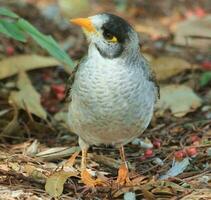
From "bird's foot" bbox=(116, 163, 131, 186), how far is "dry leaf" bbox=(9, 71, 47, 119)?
1.17 m

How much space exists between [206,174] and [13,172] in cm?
140

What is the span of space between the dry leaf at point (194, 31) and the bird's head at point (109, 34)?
2833 millimetres

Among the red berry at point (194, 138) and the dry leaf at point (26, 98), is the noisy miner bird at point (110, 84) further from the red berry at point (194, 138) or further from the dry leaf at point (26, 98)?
the dry leaf at point (26, 98)

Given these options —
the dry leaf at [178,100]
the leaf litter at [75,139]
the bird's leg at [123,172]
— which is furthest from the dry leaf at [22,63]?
the bird's leg at [123,172]

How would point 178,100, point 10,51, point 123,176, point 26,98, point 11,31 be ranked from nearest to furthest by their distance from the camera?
point 123,176, point 11,31, point 26,98, point 178,100, point 10,51

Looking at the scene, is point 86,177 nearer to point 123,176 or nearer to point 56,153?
point 123,176

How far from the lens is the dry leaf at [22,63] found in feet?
22.1

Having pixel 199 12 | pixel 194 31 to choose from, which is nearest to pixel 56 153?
pixel 194 31

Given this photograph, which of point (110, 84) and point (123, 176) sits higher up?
point (110, 84)

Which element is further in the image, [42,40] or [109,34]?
[42,40]

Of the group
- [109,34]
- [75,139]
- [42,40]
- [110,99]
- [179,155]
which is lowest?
[75,139]

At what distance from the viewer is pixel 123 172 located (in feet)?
16.6

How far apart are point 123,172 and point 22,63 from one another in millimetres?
2293

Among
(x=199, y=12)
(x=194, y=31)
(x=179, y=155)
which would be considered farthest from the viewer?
(x=199, y=12)
